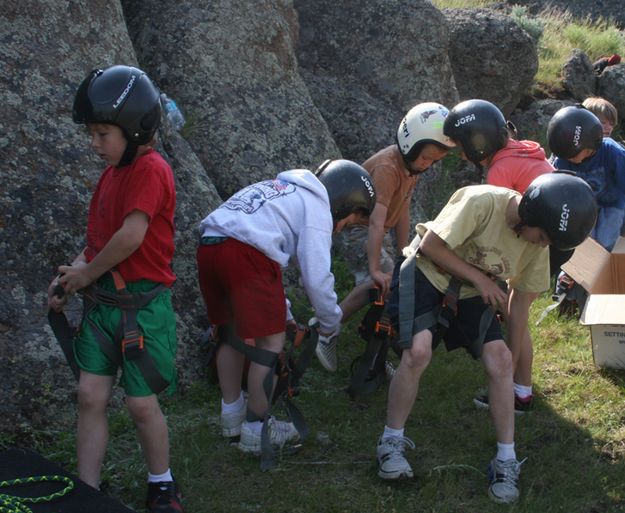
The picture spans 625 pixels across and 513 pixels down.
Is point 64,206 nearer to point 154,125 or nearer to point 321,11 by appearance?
point 154,125

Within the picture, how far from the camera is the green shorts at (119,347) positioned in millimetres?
4367

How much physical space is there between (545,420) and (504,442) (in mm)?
1078

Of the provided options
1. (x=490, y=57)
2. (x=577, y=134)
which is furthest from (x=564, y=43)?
(x=577, y=134)

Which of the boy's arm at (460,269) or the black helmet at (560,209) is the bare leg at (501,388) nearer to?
the boy's arm at (460,269)

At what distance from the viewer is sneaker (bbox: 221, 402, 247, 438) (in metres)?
5.50

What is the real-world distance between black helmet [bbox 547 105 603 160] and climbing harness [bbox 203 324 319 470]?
279cm

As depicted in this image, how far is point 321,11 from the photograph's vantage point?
387 inches

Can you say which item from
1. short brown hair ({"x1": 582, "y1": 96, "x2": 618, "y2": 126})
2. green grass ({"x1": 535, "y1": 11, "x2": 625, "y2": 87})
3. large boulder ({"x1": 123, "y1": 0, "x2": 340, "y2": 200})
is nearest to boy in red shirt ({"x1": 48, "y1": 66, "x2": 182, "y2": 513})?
large boulder ({"x1": 123, "y1": 0, "x2": 340, "y2": 200})

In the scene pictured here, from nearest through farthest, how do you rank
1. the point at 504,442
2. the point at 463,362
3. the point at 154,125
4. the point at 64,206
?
the point at 154,125 < the point at 504,442 < the point at 64,206 < the point at 463,362

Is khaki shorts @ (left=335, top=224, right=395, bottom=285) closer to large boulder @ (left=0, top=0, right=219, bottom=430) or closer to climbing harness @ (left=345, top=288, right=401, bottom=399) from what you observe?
climbing harness @ (left=345, top=288, right=401, bottom=399)

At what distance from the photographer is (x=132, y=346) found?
4316mm

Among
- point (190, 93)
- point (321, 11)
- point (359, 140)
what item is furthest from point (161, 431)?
point (321, 11)

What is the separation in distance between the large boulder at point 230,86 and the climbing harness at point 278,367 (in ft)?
7.46

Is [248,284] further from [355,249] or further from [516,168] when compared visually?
[355,249]
